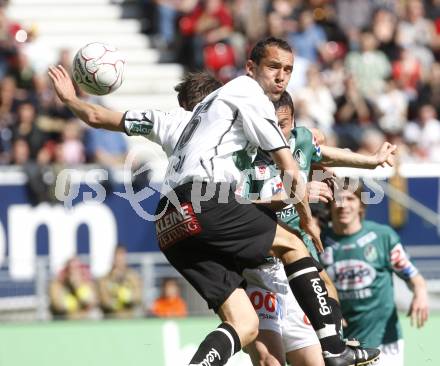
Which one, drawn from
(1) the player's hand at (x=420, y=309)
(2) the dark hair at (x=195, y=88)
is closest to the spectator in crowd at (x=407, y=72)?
(1) the player's hand at (x=420, y=309)

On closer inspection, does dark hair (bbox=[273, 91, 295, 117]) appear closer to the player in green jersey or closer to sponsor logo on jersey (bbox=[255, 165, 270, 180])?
sponsor logo on jersey (bbox=[255, 165, 270, 180])

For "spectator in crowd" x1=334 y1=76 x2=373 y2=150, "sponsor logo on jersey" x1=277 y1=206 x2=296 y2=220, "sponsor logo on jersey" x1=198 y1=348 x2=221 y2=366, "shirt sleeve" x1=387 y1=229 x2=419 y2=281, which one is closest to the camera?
"sponsor logo on jersey" x1=198 y1=348 x2=221 y2=366

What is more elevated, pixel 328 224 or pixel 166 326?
pixel 328 224

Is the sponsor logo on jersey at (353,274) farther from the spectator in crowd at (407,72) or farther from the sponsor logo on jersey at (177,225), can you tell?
the spectator in crowd at (407,72)

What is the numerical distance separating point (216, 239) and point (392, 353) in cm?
279

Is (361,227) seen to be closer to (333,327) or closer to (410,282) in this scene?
(410,282)

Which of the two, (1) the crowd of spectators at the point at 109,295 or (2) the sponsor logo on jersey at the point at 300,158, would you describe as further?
(1) the crowd of spectators at the point at 109,295

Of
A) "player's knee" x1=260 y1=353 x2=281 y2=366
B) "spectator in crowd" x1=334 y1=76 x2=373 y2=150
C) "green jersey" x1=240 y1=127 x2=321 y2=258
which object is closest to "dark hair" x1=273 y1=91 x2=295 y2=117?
"green jersey" x1=240 y1=127 x2=321 y2=258

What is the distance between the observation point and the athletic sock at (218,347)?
654 centimetres

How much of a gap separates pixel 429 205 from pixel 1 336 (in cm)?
645

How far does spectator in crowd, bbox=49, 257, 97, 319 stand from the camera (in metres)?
13.0

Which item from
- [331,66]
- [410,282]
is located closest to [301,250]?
A: [410,282]

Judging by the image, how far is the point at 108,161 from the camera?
47.5 feet

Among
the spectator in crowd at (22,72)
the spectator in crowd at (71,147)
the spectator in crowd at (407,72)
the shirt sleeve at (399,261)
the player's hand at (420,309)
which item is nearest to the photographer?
the player's hand at (420,309)
